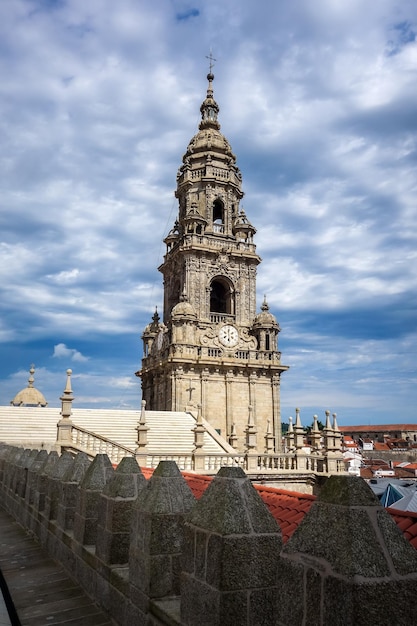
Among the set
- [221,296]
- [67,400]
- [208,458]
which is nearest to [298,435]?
[208,458]

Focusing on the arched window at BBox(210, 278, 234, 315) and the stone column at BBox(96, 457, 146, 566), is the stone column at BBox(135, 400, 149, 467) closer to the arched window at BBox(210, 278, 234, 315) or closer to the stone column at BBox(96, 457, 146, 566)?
the stone column at BBox(96, 457, 146, 566)

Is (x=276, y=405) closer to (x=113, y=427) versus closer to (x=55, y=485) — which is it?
(x=113, y=427)

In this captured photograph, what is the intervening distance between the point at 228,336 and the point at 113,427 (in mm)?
14415

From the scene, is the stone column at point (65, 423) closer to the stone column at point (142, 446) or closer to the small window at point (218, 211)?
the stone column at point (142, 446)

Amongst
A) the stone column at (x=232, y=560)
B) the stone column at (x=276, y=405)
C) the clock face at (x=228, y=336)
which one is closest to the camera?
the stone column at (x=232, y=560)

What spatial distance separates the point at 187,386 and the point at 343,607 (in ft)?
114

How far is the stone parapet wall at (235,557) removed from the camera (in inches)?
90.6

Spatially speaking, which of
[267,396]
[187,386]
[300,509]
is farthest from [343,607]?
[267,396]

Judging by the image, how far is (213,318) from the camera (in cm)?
4097

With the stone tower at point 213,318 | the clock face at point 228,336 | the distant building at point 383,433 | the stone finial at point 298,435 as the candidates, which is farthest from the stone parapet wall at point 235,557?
the distant building at point 383,433

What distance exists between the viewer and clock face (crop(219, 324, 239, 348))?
39.2 metres

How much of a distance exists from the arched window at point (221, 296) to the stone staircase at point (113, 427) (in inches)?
571

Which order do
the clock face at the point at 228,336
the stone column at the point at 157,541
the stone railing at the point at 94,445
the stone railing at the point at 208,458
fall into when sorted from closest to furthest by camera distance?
the stone column at the point at 157,541, the stone railing at the point at 94,445, the stone railing at the point at 208,458, the clock face at the point at 228,336

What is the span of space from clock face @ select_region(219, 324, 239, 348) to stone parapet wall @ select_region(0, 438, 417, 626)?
3376 centimetres
